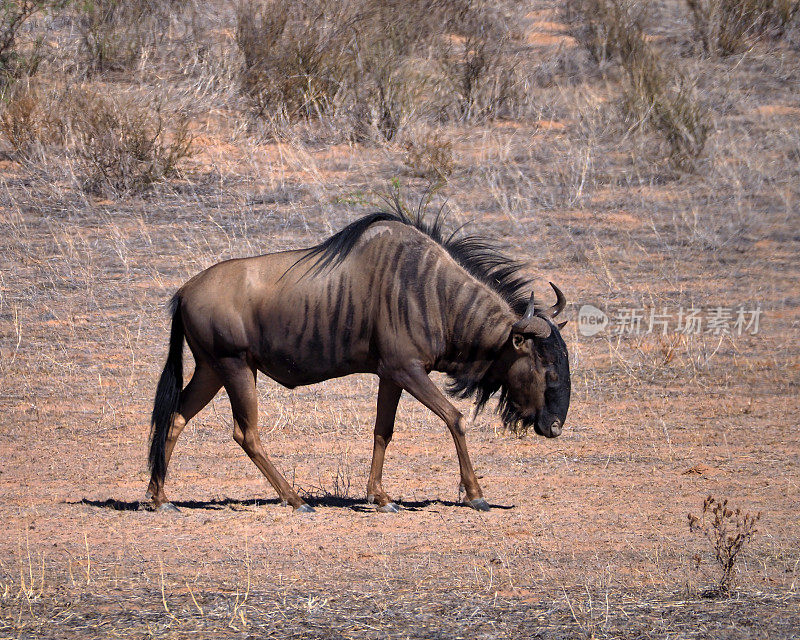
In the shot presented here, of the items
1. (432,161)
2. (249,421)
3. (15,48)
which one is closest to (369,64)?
(432,161)

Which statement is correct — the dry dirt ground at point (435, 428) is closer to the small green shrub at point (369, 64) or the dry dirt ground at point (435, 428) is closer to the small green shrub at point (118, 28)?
the small green shrub at point (369, 64)

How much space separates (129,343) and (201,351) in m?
4.35

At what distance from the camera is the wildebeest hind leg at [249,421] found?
7117 mm

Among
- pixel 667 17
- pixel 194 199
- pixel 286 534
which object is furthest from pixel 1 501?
pixel 667 17

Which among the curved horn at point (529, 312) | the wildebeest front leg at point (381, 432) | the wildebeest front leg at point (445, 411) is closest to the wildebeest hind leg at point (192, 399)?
the wildebeest front leg at point (381, 432)

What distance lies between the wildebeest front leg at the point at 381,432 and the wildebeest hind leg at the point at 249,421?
42 centimetres

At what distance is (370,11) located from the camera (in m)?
18.6

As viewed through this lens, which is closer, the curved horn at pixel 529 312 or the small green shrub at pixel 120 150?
the curved horn at pixel 529 312

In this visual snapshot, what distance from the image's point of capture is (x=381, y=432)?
7285 millimetres

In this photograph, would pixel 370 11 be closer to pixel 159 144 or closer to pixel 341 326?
pixel 159 144

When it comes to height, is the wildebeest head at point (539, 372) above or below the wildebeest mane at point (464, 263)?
below

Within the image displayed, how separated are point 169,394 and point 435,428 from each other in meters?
2.70
